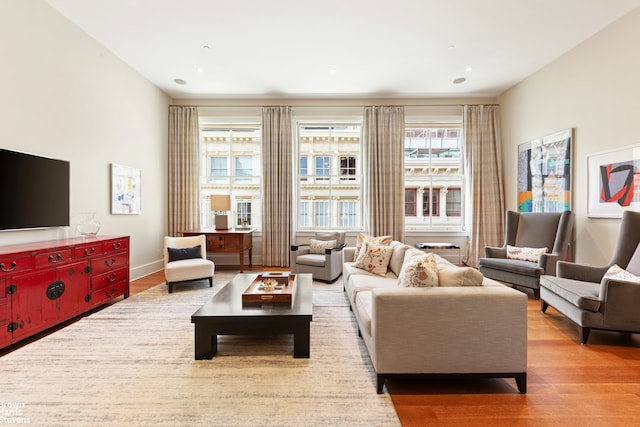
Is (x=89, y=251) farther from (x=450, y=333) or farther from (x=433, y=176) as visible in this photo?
(x=433, y=176)

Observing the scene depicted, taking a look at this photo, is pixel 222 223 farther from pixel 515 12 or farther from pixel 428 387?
pixel 515 12

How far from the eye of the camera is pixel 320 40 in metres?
4.04

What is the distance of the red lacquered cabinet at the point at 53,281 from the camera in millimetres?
2434

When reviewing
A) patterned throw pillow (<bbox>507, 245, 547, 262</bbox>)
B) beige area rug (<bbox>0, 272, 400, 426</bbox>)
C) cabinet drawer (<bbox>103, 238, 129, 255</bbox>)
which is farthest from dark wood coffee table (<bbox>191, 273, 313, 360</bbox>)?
patterned throw pillow (<bbox>507, 245, 547, 262</bbox>)

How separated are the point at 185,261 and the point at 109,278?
1.01 meters

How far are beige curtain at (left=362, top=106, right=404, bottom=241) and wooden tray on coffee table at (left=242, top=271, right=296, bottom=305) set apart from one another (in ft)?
10.7

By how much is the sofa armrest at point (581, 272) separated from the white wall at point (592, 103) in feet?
2.97

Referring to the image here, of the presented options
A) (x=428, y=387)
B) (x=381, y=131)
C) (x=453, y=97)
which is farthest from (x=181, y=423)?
(x=453, y=97)

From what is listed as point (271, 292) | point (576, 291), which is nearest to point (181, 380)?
point (271, 292)

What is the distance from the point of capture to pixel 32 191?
311 centimetres

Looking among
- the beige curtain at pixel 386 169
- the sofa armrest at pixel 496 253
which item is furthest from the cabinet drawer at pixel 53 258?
the sofa armrest at pixel 496 253

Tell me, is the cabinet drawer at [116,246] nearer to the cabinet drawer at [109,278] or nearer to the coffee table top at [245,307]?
the cabinet drawer at [109,278]

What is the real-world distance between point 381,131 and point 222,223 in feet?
12.1

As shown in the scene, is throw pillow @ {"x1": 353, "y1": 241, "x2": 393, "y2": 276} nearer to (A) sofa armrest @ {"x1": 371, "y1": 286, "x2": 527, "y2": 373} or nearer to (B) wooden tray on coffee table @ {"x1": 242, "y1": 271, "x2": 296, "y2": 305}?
(B) wooden tray on coffee table @ {"x1": 242, "y1": 271, "x2": 296, "y2": 305}
